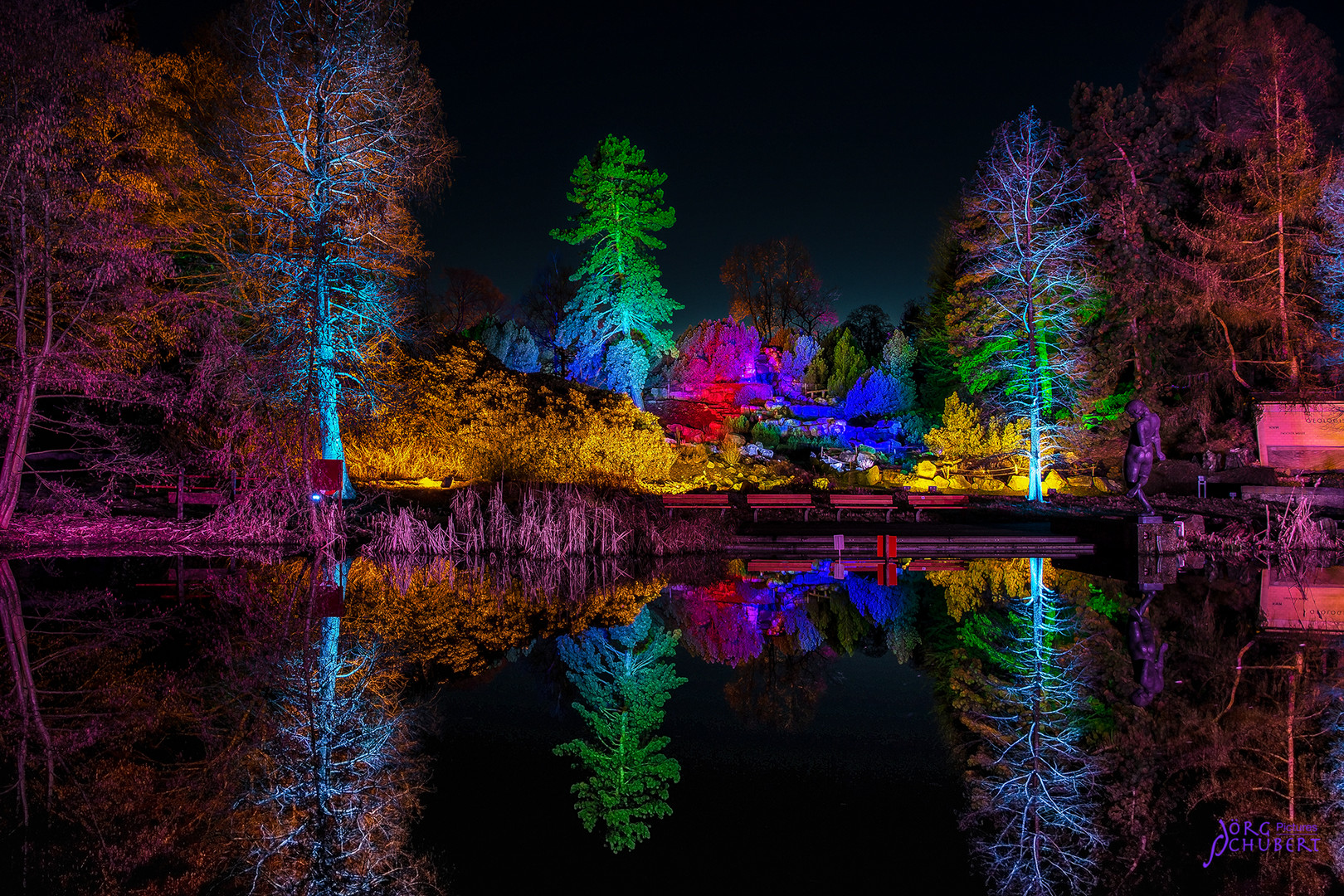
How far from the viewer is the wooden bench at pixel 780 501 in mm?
14555

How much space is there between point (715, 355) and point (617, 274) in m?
6.64

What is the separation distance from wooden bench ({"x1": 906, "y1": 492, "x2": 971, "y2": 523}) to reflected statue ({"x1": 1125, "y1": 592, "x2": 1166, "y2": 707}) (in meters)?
7.05

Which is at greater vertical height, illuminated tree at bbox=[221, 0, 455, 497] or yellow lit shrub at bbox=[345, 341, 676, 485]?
illuminated tree at bbox=[221, 0, 455, 497]

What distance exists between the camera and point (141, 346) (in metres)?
14.5

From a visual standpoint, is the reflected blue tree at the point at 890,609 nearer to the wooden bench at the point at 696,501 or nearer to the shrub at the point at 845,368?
the wooden bench at the point at 696,501

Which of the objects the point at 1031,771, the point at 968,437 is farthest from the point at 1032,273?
the point at 1031,771

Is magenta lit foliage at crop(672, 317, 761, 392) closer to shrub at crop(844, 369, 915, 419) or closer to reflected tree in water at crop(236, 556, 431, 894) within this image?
shrub at crop(844, 369, 915, 419)

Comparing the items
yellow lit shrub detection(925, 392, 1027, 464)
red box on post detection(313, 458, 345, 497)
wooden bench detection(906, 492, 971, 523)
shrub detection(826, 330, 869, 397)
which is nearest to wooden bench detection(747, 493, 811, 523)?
wooden bench detection(906, 492, 971, 523)

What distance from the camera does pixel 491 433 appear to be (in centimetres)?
1666

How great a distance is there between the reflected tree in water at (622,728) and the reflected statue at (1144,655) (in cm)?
355

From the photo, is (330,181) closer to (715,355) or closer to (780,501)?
(780,501)

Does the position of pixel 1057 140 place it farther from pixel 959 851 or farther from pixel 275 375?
pixel 959 851

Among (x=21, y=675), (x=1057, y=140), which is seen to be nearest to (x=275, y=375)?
(x=21, y=675)

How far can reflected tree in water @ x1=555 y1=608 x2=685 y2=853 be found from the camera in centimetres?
416
